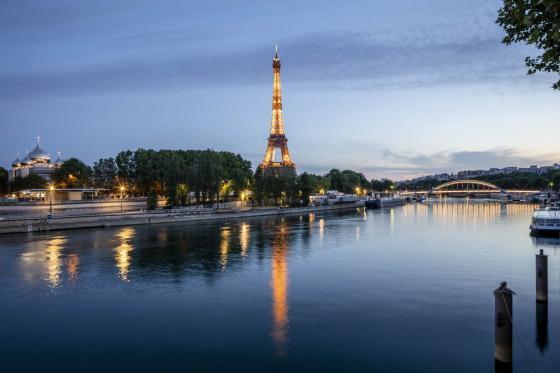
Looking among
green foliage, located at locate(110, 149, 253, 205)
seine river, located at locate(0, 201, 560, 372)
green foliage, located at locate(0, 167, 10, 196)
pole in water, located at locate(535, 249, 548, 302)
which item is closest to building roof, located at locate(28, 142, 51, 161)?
green foliage, located at locate(0, 167, 10, 196)

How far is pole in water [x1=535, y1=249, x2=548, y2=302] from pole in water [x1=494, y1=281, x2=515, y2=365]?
5.88m

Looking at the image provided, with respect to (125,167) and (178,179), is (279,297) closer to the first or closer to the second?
(178,179)

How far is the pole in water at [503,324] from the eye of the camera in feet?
40.2

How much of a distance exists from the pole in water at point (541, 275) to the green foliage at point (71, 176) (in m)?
95.6

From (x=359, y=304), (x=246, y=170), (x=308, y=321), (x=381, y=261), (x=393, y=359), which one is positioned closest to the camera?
Result: (x=393, y=359)

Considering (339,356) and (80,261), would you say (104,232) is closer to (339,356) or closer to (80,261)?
(80,261)

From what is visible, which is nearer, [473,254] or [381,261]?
[381,261]

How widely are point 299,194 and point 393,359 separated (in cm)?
9200

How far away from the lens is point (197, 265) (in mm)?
30750

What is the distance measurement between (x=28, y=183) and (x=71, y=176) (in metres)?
11.4

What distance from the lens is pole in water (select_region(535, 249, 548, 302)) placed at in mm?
17769

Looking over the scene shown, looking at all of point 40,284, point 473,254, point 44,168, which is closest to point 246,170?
point 44,168

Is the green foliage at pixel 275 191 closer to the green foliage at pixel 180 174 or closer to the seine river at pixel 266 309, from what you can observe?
the green foliage at pixel 180 174

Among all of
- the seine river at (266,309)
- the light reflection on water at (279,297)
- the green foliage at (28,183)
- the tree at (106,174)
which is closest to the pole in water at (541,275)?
the seine river at (266,309)
